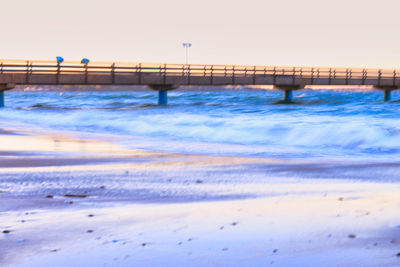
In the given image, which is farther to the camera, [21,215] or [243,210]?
[243,210]

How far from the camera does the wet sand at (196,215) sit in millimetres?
3520

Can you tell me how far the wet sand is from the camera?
11.5 ft

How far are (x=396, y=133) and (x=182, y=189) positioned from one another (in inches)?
372

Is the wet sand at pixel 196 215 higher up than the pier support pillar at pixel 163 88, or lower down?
higher up

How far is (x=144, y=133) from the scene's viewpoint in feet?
60.4

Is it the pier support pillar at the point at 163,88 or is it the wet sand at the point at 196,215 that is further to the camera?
the pier support pillar at the point at 163,88

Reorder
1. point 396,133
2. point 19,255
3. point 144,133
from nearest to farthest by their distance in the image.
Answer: point 19,255 < point 396,133 < point 144,133

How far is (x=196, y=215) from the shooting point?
15.4 ft

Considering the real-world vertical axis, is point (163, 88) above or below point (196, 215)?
below

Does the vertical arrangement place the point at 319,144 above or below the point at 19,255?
below

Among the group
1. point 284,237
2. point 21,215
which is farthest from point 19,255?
point 284,237

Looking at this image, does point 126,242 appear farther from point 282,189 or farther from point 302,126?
point 302,126

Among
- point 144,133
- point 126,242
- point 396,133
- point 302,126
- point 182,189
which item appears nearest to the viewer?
point 126,242

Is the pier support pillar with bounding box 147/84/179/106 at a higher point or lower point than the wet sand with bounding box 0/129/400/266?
lower
